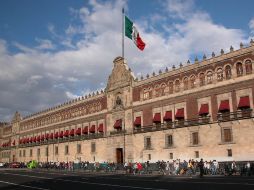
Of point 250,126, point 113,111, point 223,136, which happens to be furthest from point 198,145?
point 113,111

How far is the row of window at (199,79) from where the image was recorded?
38709 millimetres

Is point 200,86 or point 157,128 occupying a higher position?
point 200,86

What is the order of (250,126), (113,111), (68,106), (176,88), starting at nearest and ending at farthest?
(250,126)
(176,88)
(113,111)
(68,106)

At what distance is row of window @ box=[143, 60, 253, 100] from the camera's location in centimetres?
3871

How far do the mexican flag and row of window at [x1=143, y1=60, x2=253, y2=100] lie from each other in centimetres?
675

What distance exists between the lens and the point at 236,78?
38906 millimetres

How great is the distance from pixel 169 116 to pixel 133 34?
1210 centimetres

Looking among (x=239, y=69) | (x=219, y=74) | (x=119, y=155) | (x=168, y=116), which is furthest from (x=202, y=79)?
(x=119, y=155)

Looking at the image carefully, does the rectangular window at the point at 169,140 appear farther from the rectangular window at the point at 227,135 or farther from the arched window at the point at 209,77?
the arched window at the point at 209,77

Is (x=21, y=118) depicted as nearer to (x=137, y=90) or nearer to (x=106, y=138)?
(x=106, y=138)

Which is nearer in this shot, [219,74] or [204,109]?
[219,74]

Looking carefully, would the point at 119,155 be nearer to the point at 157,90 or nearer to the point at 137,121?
the point at 137,121

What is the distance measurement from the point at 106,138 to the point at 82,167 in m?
6.34

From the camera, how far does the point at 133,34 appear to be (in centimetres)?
4500
